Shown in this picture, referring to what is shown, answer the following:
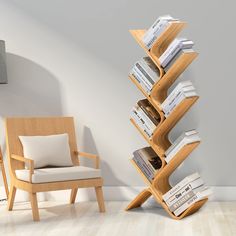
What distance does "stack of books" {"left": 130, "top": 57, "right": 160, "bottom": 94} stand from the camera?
5.07 m

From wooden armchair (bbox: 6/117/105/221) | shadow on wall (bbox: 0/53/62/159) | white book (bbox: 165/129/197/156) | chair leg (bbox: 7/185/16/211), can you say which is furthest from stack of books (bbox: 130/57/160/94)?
chair leg (bbox: 7/185/16/211)

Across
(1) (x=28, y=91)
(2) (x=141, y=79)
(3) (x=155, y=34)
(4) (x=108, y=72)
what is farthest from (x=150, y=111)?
(1) (x=28, y=91)

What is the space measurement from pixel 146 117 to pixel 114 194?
3.69 ft

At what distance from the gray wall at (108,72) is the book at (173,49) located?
82 centimetres

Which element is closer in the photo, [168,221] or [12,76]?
[168,221]

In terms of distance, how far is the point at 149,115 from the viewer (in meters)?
5.15

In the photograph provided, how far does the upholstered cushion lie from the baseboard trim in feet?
1.70

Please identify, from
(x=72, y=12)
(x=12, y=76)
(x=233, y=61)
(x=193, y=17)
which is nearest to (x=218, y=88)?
(x=233, y=61)

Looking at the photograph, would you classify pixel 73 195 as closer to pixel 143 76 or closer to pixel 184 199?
pixel 184 199

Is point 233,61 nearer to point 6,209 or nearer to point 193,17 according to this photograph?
point 193,17

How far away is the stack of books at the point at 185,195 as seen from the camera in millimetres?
4969

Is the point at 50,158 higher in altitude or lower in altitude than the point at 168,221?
higher

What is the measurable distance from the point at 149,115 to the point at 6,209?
1.65 metres

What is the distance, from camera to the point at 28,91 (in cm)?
608
